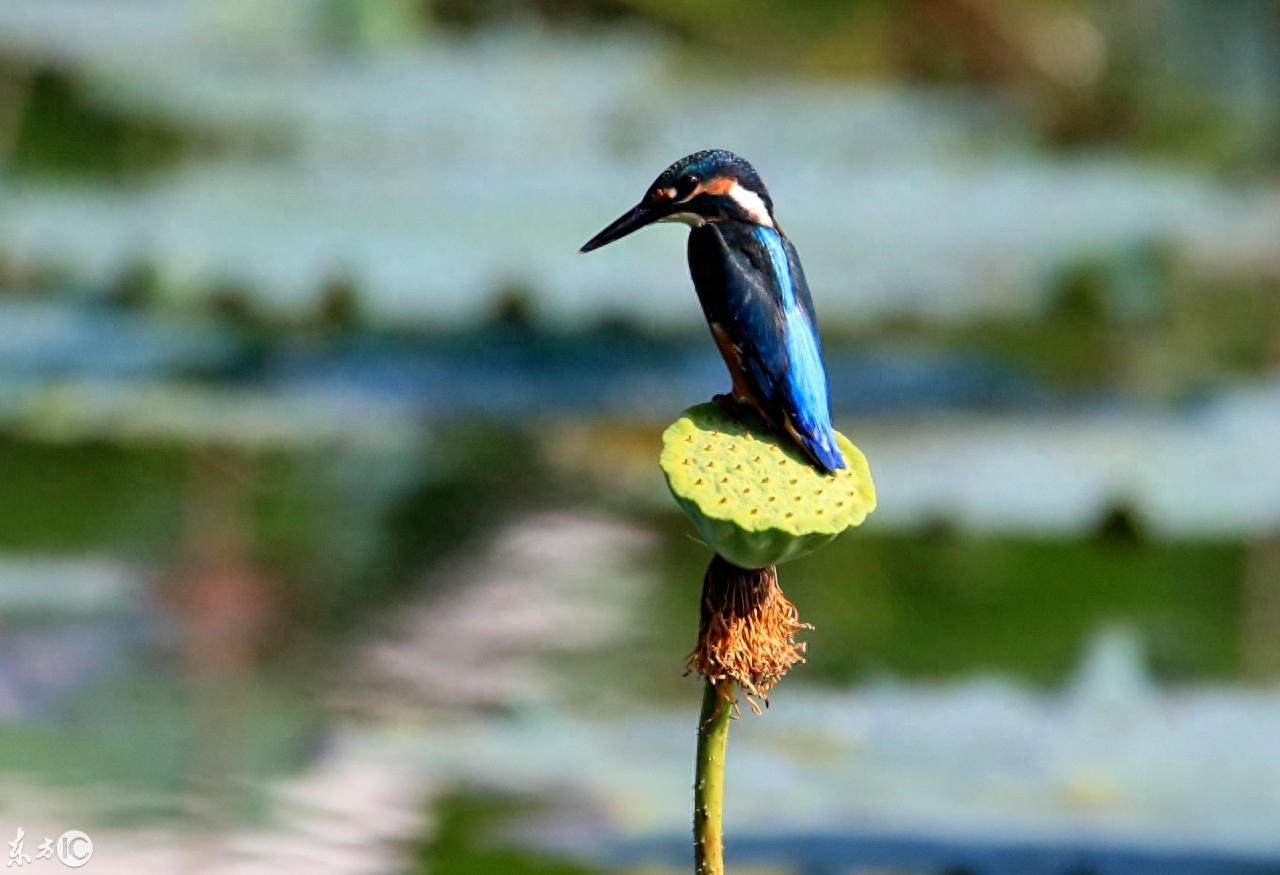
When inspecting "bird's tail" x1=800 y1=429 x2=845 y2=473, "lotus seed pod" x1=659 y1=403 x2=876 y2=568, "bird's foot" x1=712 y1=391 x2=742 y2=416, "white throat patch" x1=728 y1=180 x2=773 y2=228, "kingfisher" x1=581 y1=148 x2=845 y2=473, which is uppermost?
"white throat patch" x1=728 y1=180 x2=773 y2=228

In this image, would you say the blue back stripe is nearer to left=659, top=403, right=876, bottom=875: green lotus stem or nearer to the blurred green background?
left=659, top=403, right=876, bottom=875: green lotus stem

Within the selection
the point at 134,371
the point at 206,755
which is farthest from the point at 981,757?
the point at 134,371

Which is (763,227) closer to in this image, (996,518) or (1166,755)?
(1166,755)

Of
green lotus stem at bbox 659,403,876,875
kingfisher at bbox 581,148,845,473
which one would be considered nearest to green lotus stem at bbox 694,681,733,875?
green lotus stem at bbox 659,403,876,875

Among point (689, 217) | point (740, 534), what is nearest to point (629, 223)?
point (689, 217)

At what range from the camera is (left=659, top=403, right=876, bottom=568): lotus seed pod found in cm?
78

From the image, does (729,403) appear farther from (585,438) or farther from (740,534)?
(585,438)

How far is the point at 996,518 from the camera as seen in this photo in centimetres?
170

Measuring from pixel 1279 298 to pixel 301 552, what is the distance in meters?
1.49

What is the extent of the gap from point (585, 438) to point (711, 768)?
1686mm

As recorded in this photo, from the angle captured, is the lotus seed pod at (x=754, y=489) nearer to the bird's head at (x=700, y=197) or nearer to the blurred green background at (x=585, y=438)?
the bird's head at (x=700, y=197)

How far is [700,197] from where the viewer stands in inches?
34.2

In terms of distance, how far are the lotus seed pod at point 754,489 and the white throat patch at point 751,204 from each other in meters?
0.08

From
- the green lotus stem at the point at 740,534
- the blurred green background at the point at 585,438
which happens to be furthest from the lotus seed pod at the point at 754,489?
the blurred green background at the point at 585,438
